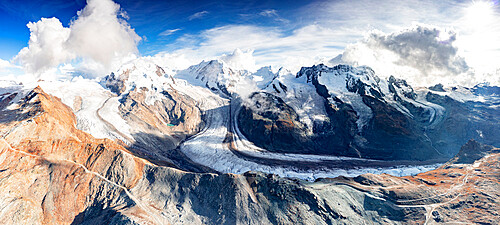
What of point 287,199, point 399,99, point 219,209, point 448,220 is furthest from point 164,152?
point 399,99

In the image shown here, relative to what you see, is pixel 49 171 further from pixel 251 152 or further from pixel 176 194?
pixel 251 152

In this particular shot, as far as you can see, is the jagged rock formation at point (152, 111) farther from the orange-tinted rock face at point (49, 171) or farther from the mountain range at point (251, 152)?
the orange-tinted rock face at point (49, 171)

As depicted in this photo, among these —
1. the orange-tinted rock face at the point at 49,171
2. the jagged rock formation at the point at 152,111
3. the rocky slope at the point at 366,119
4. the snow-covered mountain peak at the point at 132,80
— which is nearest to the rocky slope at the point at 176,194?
the orange-tinted rock face at the point at 49,171

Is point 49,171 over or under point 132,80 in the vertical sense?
under

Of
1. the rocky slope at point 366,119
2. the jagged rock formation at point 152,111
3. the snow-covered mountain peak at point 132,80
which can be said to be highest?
the snow-covered mountain peak at point 132,80

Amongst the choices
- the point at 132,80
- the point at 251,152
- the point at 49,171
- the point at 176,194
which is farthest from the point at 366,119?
the point at 132,80
